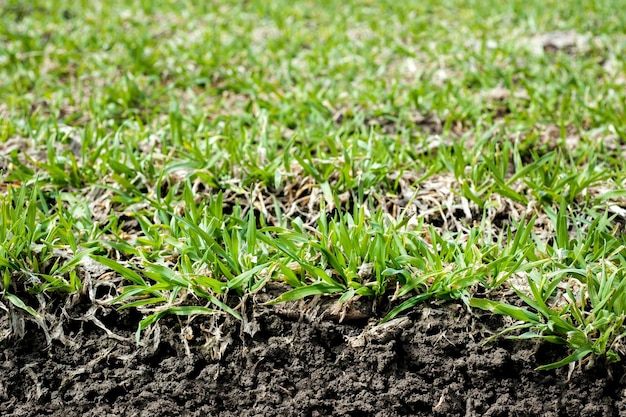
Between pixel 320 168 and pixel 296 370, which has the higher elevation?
pixel 320 168

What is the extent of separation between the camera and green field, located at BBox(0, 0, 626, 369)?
2.12 m

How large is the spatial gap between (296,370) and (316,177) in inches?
38.6

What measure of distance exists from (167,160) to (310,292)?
1170 millimetres

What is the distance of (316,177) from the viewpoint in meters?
2.75

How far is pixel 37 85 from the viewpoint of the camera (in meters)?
3.89

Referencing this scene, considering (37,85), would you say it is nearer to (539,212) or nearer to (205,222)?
(205,222)

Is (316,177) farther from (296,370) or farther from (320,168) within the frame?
(296,370)

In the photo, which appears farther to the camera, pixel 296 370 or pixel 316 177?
pixel 316 177

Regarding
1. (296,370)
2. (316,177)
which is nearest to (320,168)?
(316,177)

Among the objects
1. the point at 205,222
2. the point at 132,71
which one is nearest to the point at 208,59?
the point at 132,71

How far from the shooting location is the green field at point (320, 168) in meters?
2.12

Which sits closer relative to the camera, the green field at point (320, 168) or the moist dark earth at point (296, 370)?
the moist dark earth at point (296, 370)

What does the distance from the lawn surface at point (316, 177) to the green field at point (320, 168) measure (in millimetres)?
11

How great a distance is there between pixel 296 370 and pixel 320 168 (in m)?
1.08
